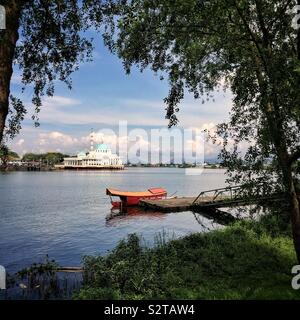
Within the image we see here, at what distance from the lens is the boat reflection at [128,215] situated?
49.4m

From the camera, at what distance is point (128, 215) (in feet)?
178

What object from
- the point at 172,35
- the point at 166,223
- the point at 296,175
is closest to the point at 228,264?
the point at 296,175

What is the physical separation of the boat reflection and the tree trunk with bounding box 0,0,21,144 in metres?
39.1

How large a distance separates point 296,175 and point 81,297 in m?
9.84

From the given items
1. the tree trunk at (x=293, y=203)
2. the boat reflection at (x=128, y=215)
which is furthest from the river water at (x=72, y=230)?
the tree trunk at (x=293, y=203)

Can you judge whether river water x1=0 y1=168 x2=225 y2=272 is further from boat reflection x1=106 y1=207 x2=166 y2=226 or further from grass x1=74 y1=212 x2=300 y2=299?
grass x1=74 y1=212 x2=300 y2=299

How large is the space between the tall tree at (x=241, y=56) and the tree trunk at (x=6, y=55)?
2.98 metres

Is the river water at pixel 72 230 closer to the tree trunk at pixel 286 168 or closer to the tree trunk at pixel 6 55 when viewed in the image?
the tree trunk at pixel 286 168

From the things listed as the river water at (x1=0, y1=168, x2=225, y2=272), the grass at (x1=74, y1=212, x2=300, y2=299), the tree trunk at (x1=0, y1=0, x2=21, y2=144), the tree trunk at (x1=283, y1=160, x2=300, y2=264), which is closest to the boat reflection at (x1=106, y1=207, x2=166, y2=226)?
the river water at (x1=0, y1=168, x2=225, y2=272)

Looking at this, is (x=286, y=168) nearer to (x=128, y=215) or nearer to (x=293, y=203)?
(x=293, y=203)

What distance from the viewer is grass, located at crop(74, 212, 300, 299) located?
567 inches

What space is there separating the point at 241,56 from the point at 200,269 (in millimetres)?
9438

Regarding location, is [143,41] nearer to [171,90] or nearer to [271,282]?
[171,90]

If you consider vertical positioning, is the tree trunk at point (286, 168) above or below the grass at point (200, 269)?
above
